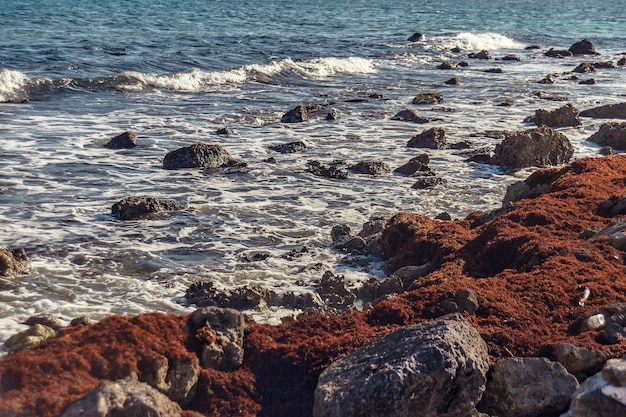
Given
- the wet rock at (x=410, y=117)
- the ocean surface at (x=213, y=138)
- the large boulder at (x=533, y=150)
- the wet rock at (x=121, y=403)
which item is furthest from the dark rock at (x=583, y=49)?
the wet rock at (x=121, y=403)

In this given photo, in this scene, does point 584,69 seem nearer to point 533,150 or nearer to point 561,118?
point 561,118

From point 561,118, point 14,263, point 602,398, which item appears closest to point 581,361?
point 602,398

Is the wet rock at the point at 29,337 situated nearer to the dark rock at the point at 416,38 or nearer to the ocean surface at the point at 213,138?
the ocean surface at the point at 213,138

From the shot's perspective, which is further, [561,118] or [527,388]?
[561,118]

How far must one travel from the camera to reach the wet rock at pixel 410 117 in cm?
1990

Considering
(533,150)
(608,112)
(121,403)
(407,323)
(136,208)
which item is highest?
(121,403)

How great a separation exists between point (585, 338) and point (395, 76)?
82.6 feet

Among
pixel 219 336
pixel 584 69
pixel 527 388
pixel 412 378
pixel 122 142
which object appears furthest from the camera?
pixel 584 69

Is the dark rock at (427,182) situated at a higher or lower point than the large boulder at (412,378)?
lower

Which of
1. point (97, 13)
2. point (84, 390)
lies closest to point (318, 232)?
point (84, 390)

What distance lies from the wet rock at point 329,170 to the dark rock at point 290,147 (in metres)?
1.19

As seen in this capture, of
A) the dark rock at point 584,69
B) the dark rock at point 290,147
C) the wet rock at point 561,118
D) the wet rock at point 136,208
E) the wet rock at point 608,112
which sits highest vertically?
the wet rock at point 136,208

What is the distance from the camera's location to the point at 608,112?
2056cm

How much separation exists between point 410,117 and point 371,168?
20.2 feet
